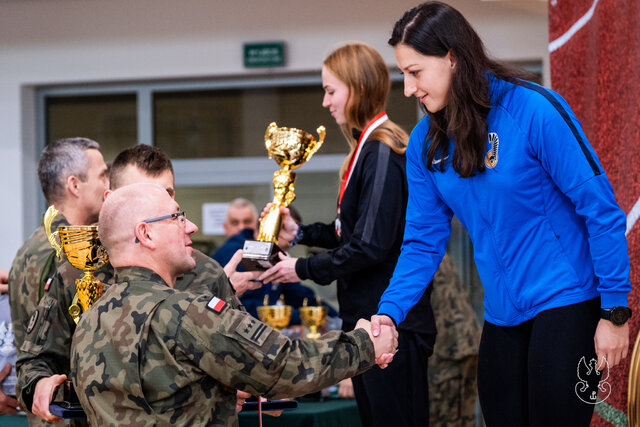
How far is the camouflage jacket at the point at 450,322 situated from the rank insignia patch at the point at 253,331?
99.8 inches

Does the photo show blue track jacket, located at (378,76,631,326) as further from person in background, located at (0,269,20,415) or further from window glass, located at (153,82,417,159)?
window glass, located at (153,82,417,159)

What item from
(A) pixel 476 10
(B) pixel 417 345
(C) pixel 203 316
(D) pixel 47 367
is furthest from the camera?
(A) pixel 476 10

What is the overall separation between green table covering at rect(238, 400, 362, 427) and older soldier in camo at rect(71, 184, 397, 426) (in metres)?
1.23

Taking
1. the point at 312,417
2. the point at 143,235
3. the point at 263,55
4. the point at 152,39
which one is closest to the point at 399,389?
the point at 312,417

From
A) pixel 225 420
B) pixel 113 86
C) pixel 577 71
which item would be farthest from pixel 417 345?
pixel 113 86

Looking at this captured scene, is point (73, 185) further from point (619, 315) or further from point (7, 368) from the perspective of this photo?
point (619, 315)

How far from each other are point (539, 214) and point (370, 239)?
805mm

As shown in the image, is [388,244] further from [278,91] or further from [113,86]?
[113,86]

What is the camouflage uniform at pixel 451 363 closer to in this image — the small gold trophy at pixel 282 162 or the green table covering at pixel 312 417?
the green table covering at pixel 312 417

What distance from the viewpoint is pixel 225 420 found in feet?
6.24

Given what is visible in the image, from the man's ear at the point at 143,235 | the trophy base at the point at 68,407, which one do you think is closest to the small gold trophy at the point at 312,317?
the trophy base at the point at 68,407

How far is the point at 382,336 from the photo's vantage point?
7.12 feet

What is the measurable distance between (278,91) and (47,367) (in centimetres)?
417

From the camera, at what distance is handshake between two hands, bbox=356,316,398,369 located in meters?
2.14
